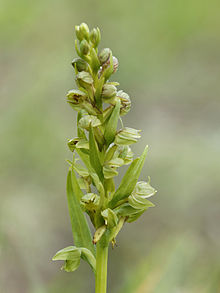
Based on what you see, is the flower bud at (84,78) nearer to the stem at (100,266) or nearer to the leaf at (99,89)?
the leaf at (99,89)

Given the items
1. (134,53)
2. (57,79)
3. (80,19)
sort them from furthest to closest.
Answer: (80,19), (134,53), (57,79)

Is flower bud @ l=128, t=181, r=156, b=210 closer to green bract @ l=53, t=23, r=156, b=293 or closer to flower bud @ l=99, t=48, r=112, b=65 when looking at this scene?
green bract @ l=53, t=23, r=156, b=293

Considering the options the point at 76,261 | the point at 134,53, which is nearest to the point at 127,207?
the point at 76,261

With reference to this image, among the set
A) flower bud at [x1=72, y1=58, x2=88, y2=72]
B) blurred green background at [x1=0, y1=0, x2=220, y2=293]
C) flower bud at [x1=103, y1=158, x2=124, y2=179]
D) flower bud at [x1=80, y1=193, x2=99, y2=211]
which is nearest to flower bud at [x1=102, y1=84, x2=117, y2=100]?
flower bud at [x1=72, y1=58, x2=88, y2=72]

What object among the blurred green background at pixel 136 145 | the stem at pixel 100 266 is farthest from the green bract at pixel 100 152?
the blurred green background at pixel 136 145

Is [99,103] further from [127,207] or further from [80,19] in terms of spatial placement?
[80,19]

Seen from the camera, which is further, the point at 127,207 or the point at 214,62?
the point at 214,62

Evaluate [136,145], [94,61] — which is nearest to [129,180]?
[94,61]

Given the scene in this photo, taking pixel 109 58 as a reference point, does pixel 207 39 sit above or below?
above
